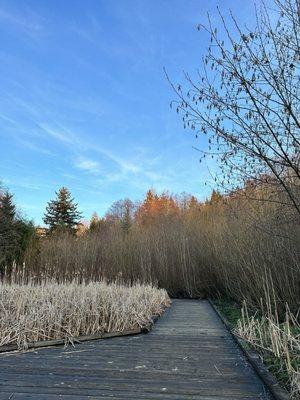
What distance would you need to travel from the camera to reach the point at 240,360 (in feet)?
15.6

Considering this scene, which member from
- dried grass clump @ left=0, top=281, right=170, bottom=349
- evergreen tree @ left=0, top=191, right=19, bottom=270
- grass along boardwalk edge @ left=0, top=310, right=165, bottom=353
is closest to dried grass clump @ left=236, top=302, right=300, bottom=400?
grass along boardwalk edge @ left=0, top=310, right=165, bottom=353

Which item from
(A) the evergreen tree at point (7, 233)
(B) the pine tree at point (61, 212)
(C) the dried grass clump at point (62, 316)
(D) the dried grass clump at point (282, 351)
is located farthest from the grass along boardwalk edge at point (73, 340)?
(B) the pine tree at point (61, 212)

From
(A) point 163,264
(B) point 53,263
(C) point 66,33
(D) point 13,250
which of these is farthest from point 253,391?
(D) point 13,250

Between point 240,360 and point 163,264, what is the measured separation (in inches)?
456

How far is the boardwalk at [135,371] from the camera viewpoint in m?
3.47

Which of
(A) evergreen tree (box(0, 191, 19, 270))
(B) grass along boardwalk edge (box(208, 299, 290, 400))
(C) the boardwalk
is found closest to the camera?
(B) grass along boardwalk edge (box(208, 299, 290, 400))

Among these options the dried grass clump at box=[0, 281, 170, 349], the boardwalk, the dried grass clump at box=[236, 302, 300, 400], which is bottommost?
the boardwalk

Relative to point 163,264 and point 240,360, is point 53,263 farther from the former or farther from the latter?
point 240,360

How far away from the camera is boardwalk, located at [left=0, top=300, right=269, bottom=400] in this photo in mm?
3473

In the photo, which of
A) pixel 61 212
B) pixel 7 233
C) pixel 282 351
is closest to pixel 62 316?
pixel 282 351

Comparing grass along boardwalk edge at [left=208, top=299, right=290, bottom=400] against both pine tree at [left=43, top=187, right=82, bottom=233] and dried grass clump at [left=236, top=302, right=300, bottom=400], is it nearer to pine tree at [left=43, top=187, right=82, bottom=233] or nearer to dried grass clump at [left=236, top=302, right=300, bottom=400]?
dried grass clump at [left=236, top=302, right=300, bottom=400]

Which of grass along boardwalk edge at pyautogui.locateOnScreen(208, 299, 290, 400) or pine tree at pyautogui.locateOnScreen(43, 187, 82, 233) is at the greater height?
pine tree at pyautogui.locateOnScreen(43, 187, 82, 233)

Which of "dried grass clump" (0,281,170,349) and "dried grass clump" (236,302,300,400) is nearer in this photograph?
"dried grass clump" (236,302,300,400)

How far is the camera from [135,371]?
167 inches
